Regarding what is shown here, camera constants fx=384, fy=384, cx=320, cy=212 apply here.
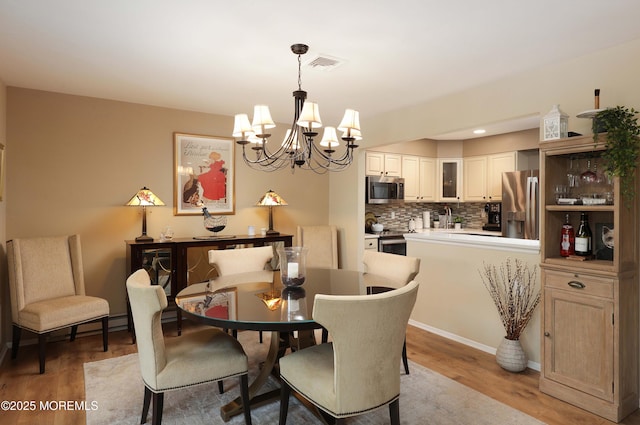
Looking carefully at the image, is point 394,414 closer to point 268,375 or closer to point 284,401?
point 284,401

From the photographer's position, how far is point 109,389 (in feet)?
9.13

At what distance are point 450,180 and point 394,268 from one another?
375 centimetres

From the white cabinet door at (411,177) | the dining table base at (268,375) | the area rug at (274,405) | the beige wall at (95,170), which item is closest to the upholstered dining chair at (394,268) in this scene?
the area rug at (274,405)

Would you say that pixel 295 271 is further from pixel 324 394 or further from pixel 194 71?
pixel 194 71

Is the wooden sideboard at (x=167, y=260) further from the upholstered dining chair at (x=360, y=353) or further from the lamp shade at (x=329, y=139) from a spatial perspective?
the upholstered dining chair at (x=360, y=353)

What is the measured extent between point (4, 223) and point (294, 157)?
2.84 meters

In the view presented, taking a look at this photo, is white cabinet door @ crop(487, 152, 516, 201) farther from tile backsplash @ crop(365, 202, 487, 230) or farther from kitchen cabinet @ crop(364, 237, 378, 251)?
kitchen cabinet @ crop(364, 237, 378, 251)

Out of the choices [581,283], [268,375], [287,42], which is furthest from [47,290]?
[581,283]

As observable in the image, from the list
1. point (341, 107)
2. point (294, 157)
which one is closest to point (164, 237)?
point (294, 157)

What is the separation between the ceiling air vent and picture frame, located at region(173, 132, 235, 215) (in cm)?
203

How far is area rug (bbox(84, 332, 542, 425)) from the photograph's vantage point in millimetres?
2387

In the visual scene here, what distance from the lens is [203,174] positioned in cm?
460

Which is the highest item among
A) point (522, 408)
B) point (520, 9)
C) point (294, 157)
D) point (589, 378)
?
point (520, 9)

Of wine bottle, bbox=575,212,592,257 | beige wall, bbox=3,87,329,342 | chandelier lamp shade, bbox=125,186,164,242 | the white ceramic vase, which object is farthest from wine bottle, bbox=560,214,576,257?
chandelier lamp shade, bbox=125,186,164,242
